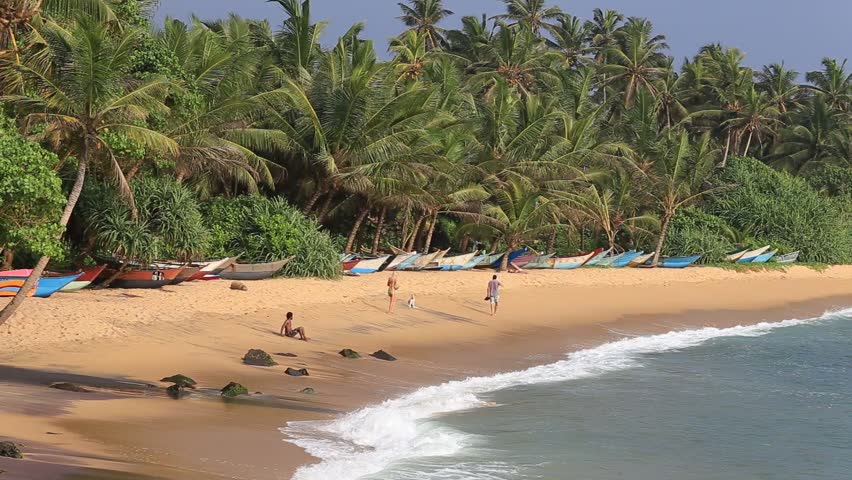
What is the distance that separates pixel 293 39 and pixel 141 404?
22428 millimetres

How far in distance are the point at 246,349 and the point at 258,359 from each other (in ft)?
4.11

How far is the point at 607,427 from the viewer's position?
13.3m

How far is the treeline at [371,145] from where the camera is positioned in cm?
1598

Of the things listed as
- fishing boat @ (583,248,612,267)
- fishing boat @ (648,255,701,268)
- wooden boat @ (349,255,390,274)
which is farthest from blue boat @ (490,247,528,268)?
fishing boat @ (648,255,701,268)

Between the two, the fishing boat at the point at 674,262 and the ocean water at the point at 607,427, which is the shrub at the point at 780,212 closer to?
the fishing boat at the point at 674,262

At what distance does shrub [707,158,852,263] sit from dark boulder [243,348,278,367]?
37.1 meters

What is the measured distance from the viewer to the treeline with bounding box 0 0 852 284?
52.4 feet

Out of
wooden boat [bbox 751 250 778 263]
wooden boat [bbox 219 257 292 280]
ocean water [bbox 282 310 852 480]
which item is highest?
wooden boat [bbox 751 250 778 263]

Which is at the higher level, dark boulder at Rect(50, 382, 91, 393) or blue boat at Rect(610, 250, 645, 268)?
blue boat at Rect(610, 250, 645, 268)

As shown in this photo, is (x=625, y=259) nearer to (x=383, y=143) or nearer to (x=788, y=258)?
(x=788, y=258)

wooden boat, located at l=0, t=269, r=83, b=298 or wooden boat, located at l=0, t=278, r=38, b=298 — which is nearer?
wooden boat, located at l=0, t=278, r=38, b=298

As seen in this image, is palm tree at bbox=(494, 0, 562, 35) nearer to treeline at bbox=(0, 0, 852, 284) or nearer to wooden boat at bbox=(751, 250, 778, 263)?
treeline at bbox=(0, 0, 852, 284)

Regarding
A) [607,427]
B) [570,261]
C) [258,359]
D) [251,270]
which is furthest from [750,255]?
[258,359]

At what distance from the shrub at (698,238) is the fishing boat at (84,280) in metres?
29.5
